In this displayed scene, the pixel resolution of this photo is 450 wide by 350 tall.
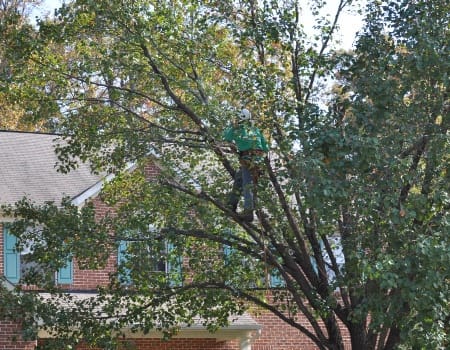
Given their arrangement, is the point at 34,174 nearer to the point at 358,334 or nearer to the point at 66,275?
the point at 66,275

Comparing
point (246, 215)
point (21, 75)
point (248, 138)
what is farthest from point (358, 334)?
point (21, 75)

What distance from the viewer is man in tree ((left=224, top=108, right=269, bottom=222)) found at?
1355 centimetres

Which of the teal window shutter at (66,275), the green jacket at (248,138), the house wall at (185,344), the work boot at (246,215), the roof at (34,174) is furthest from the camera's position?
the roof at (34,174)

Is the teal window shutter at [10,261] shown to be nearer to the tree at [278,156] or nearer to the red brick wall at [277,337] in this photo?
the tree at [278,156]

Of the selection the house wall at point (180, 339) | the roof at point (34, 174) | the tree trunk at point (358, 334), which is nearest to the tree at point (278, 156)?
the tree trunk at point (358, 334)

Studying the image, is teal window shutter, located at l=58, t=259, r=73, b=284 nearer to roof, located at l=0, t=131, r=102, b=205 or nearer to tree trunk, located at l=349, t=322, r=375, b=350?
roof, located at l=0, t=131, r=102, b=205

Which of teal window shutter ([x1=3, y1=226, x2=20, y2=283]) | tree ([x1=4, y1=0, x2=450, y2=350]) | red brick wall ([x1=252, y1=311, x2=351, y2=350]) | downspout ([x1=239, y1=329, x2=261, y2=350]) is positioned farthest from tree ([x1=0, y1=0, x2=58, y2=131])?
red brick wall ([x1=252, y1=311, x2=351, y2=350])

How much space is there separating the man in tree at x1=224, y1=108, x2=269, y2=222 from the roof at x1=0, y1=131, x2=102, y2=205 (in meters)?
10.2

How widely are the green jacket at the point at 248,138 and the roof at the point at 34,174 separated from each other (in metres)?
10.8

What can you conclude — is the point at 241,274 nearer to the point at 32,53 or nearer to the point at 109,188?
the point at 109,188

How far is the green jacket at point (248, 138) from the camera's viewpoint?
44.3 feet

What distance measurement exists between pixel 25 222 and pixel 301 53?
17.8 feet

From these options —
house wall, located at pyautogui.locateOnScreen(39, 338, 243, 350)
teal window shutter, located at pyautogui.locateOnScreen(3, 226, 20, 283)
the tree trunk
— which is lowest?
the tree trunk

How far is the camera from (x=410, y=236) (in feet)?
41.4
